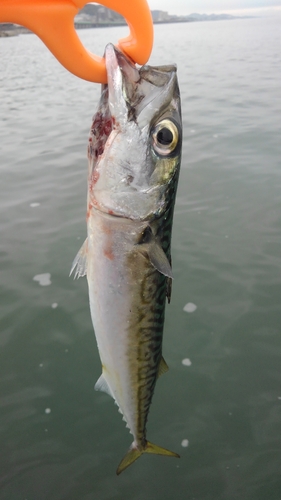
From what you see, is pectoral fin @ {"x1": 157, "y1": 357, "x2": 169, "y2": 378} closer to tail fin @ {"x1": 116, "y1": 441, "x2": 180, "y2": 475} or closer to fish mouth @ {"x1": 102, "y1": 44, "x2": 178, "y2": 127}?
tail fin @ {"x1": 116, "y1": 441, "x2": 180, "y2": 475}

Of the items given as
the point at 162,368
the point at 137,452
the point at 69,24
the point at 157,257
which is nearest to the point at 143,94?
the point at 69,24

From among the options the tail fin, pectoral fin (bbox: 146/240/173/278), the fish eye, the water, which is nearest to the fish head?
the fish eye

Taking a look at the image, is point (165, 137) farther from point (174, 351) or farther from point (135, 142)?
point (174, 351)

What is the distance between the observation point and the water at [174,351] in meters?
3.31

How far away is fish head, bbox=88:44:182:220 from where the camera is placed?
5.65 feet

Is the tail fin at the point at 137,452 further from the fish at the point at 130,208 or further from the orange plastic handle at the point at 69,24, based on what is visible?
the orange plastic handle at the point at 69,24

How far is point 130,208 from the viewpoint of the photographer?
1.89 m

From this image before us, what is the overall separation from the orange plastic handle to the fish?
8 centimetres

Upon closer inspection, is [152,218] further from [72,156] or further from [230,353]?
[72,156]

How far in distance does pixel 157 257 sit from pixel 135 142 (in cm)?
56

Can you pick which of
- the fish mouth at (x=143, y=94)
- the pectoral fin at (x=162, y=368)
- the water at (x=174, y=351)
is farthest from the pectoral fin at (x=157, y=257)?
the water at (x=174, y=351)

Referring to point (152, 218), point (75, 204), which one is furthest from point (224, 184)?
point (152, 218)

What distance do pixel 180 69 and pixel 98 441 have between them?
22.8 m

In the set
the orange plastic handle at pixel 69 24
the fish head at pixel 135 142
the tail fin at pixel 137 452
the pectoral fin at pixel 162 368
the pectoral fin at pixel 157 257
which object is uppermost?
the orange plastic handle at pixel 69 24
